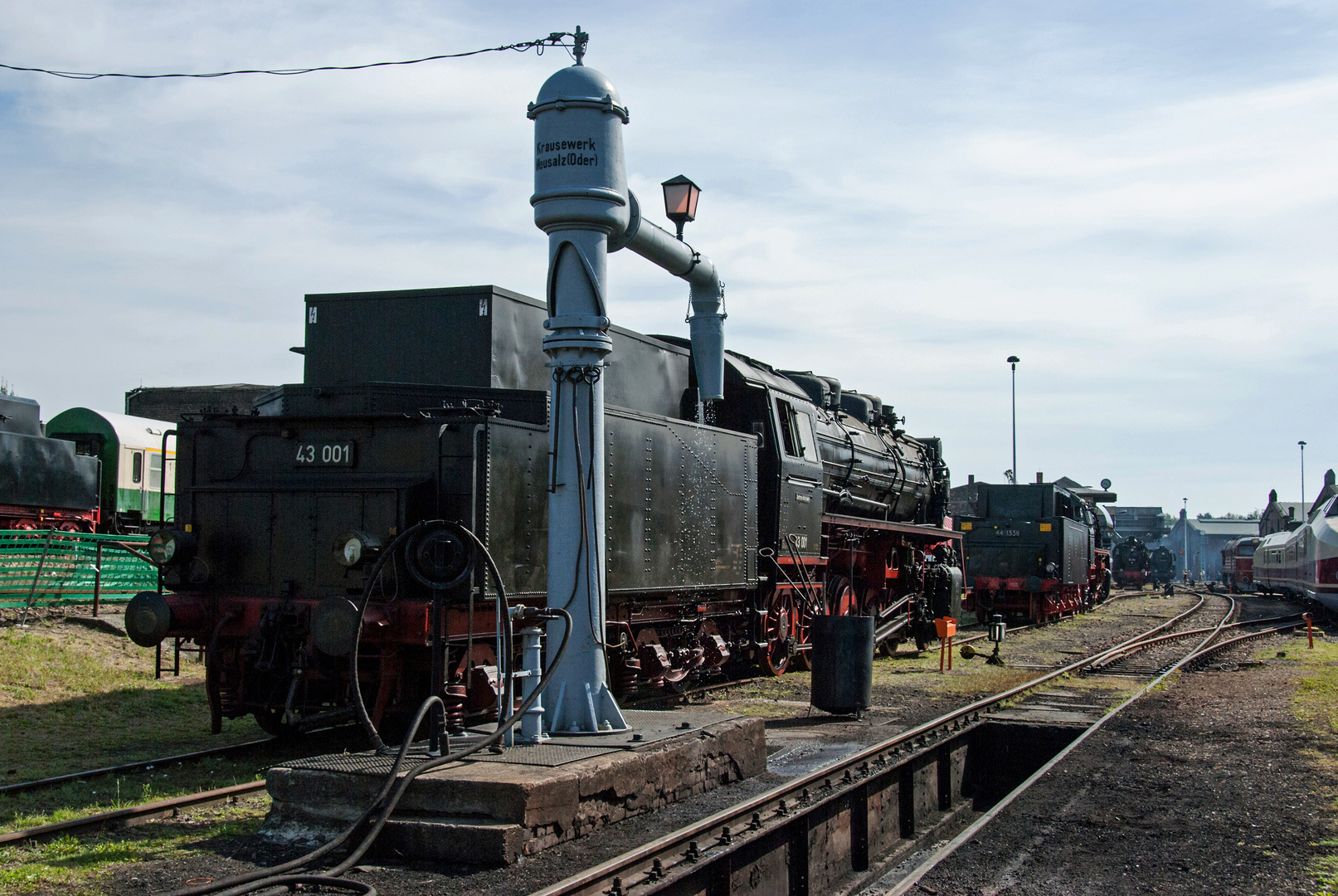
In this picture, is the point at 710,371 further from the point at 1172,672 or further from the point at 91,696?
the point at 1172,672

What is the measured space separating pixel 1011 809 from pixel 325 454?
524 cm

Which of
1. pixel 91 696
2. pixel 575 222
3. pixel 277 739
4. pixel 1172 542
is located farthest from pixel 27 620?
pixel 1172 542

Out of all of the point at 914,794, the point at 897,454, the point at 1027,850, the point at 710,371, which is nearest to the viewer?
the point at 1027,850

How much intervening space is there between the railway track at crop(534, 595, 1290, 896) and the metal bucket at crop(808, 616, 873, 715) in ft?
2.54

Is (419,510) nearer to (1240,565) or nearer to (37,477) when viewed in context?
(37,477)

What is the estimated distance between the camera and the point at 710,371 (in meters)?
10.1

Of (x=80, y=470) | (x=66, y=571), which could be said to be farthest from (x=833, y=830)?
(x=80, y=470)

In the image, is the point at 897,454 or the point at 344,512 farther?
the point at 897,454

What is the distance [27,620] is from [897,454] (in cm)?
1217

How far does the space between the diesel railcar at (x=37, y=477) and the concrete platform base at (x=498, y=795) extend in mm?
16237

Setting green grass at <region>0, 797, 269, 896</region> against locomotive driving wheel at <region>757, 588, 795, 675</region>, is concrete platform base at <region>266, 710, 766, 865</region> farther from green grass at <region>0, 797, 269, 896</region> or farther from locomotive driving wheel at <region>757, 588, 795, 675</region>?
locomotive driving wheel at <region>757, 588, 795, 675</region>

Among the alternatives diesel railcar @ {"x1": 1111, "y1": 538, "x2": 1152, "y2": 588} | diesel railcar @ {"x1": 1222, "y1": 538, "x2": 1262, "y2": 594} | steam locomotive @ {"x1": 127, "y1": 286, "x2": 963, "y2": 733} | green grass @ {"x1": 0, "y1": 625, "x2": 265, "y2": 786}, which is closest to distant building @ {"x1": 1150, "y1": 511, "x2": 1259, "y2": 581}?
diesel railcar @ {"x1": 1222, "y1": 538, "x2": 1262, "y2": 594}

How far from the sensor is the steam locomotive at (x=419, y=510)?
314 inches

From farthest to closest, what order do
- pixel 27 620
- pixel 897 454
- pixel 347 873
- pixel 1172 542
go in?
pixel 1172 542
pixel 897 454
pixel 27 620
pixel 347 873
